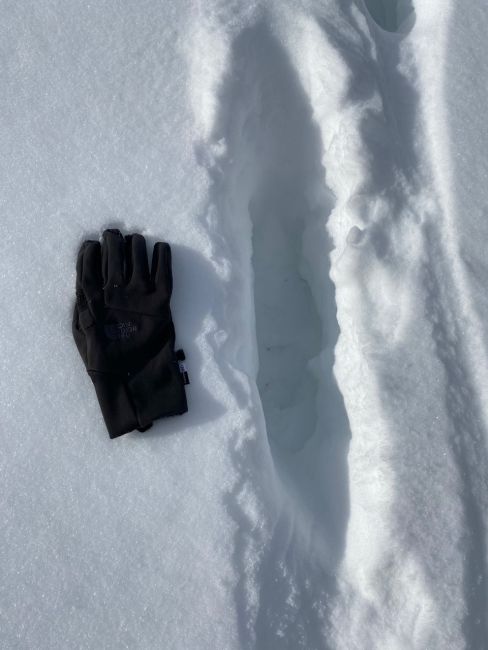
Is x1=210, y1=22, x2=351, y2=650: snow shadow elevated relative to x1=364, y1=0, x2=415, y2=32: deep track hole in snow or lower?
lower

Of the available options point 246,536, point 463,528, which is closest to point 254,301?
point 246,536

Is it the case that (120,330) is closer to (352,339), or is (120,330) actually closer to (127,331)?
(127,331)

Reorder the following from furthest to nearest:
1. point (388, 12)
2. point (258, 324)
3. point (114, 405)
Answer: point (388, 12)
point (258, 324)
point (114, 405)

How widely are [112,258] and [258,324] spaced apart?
617 mm

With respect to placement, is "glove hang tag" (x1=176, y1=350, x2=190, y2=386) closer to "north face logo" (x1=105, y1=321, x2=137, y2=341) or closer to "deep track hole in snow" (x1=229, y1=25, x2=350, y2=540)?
"north face logo" (x1=105, y1=321, x2=137, y2=341)

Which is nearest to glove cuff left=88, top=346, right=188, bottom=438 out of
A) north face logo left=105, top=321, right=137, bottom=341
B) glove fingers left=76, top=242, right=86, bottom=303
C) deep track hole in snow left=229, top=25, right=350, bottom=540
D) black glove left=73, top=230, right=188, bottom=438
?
black glove left=73, top=230, right=188, bottom=438

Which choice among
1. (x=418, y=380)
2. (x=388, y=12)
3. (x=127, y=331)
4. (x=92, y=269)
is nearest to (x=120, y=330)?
(x=127, y=331)

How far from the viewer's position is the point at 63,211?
2031 millimetres

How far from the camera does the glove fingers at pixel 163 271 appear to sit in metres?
1.99

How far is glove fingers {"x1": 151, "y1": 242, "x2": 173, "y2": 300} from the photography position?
1.99 m

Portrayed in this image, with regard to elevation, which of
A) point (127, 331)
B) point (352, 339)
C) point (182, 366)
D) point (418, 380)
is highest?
point (127, 331)

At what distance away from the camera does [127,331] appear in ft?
6.48

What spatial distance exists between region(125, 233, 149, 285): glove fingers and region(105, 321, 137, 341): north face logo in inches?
5.4

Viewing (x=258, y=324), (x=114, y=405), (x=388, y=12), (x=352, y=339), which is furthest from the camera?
(x=388, y=12)
